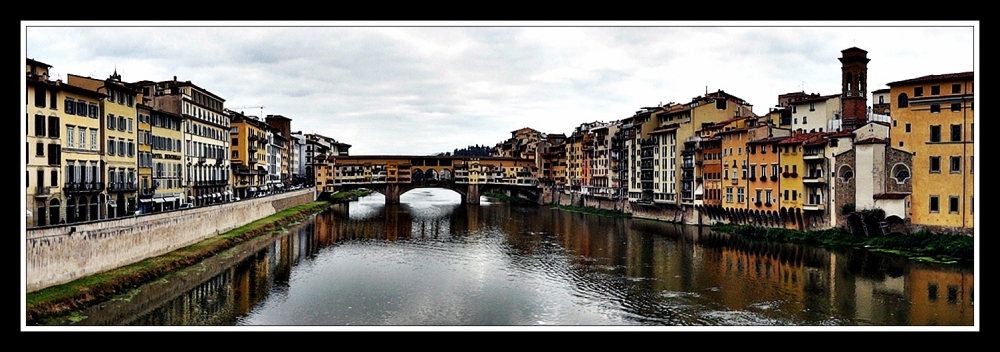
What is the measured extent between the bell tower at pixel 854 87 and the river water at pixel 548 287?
1025 cm

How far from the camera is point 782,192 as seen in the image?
1443 inches

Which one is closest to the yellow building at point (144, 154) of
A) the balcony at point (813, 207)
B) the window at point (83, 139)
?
the window at point (83, 139)

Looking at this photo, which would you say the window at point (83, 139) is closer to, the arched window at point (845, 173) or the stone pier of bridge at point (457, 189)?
the arched window at point (845, 173)

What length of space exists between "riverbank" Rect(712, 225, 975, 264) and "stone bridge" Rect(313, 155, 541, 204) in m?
41.3

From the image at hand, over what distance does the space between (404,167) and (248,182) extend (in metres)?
26.4

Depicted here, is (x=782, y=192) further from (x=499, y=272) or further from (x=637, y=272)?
(x=499, y=272)

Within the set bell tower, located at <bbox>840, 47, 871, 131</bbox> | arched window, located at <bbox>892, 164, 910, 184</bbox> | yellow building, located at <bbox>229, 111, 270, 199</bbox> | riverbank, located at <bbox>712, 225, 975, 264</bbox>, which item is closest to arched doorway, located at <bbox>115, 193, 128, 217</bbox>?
yellow building, located at <bbox>229, 111, 270, 199</bbox>

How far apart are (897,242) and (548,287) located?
1727 cm

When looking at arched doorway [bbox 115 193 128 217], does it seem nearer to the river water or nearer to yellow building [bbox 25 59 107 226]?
yellow building [bbox 25 59 107 226]

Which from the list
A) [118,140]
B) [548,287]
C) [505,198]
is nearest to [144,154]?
[118,140]

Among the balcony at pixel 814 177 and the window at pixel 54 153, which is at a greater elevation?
the window at pixel 54 153

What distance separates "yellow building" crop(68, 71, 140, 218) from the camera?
2652 cm

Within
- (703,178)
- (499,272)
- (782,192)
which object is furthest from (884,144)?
(499,272)

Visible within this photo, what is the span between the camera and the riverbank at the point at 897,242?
27281mm
